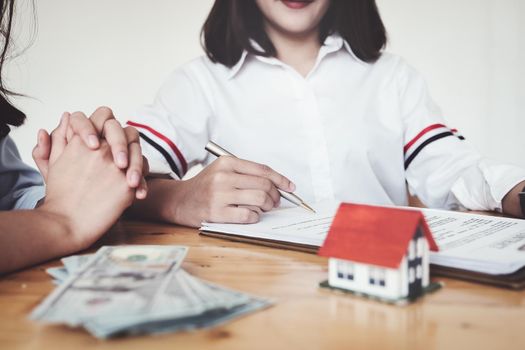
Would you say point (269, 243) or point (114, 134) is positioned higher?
point (114, 134)

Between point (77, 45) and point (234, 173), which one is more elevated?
point (77, 45)

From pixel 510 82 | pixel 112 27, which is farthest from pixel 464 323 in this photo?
pixel 510 82

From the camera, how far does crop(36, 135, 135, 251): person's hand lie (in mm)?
577

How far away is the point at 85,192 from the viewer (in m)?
0.60

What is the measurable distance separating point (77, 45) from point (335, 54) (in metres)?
1.01

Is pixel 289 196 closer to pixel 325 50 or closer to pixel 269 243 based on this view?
pixel 269 243

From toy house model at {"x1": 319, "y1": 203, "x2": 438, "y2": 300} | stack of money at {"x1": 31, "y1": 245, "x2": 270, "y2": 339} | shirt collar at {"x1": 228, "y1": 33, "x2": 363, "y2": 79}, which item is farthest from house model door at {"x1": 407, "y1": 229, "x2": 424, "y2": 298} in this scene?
shirt collar at {"x1": 228, "y1": 33, "x2": 363, "y2": 79}

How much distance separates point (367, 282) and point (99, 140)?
1.31 ft

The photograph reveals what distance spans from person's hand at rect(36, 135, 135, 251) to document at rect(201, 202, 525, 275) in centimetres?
13

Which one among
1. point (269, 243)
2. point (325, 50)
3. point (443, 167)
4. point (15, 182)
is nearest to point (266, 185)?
point (269, 243)

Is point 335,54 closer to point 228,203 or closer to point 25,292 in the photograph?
point 228,203

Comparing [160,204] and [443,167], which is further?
[443,167]

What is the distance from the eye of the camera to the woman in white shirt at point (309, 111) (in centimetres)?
129

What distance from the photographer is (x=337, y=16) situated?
1485 millimetres
